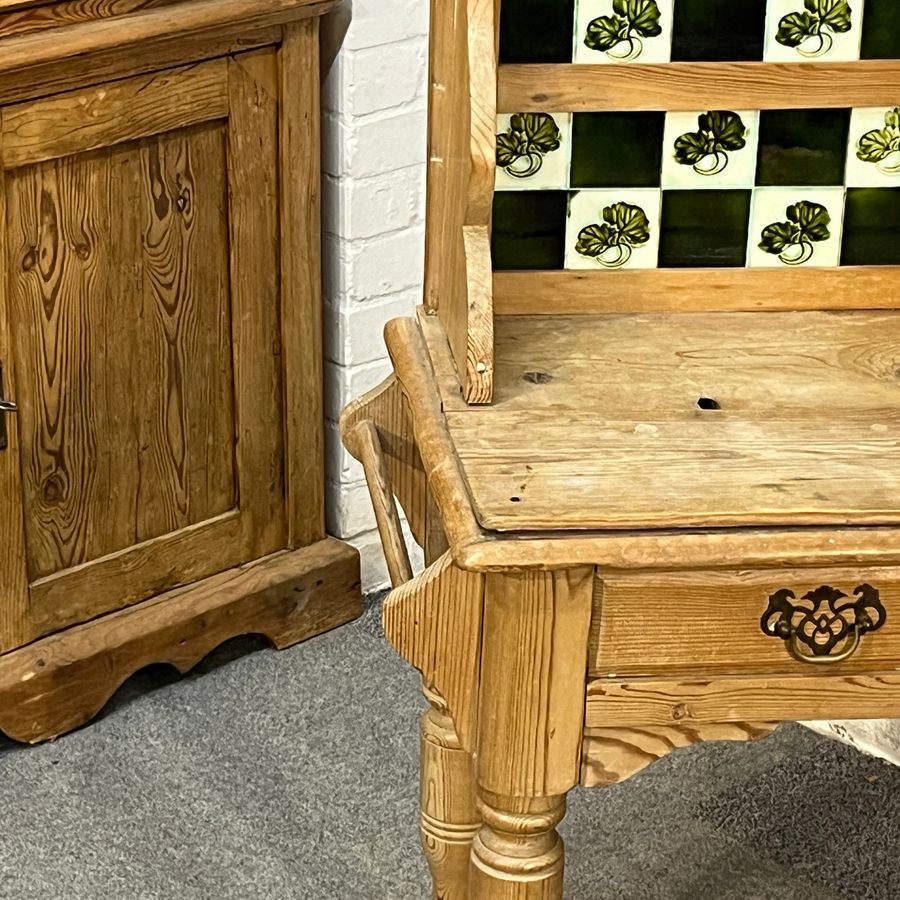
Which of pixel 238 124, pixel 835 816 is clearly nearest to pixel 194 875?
pixel 835 816

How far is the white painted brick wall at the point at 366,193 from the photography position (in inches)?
90.6

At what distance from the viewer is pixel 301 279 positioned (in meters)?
2.33

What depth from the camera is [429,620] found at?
4.09ft

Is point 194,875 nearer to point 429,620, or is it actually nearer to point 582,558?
point 429,620

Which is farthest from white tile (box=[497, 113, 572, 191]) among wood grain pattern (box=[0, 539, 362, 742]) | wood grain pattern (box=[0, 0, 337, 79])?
wood grain pattern (box=[0, 539, 362, 742])

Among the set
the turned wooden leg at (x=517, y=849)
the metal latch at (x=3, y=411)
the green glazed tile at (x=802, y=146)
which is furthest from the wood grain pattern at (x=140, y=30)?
the turned wooden leg at (x=517, y=849)

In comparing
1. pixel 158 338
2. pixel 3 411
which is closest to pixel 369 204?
pixel 158 338

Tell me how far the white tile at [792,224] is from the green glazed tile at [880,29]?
123 mm

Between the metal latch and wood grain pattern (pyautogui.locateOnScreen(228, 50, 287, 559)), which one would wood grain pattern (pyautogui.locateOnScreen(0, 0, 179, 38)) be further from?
the metal latch

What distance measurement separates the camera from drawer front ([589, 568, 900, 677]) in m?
1.20

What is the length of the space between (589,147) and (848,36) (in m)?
0.24

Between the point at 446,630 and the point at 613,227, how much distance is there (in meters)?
0.45

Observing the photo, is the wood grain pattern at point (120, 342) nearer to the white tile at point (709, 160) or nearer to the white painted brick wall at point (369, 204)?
the white painted brick wall at point (369, 204)

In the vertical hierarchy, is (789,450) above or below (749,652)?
above
